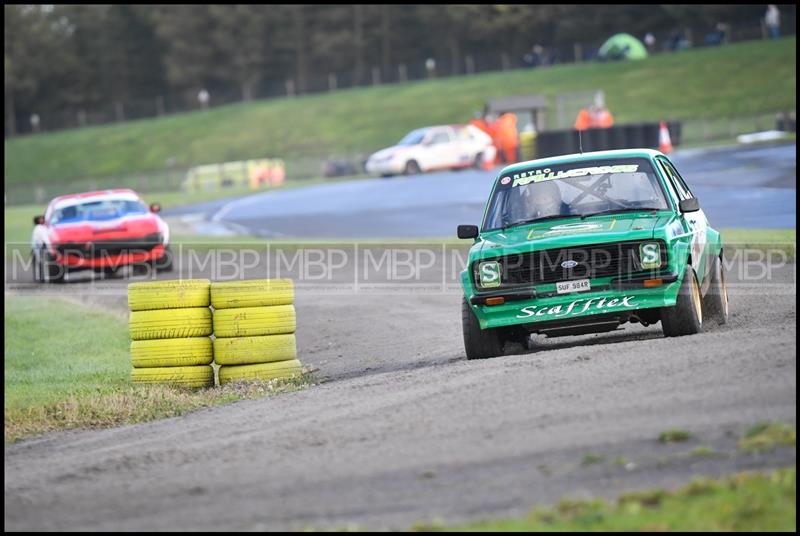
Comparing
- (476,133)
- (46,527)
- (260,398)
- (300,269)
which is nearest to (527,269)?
(260,398)

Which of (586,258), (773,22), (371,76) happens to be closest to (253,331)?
(586,258)

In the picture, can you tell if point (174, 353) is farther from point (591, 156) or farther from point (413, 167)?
point (413, 167)

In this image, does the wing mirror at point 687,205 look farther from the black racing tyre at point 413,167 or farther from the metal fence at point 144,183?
the metal fence at point 144,183

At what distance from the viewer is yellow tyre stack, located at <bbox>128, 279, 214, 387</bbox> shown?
12133 mm

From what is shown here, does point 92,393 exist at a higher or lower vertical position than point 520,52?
lower

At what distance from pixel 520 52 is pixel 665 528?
92.6 meters

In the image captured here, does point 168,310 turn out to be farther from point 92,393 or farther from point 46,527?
point 46,527

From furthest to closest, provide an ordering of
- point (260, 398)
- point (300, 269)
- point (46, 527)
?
1. point (300, 269)
2. point (260, 398)
3. point (46, 527)

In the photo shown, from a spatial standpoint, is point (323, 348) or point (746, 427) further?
point (323, 348)

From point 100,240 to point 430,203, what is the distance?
1221 cm

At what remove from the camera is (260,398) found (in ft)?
35.2

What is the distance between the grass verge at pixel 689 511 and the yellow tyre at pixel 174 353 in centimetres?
646

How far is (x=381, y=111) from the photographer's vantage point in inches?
3157

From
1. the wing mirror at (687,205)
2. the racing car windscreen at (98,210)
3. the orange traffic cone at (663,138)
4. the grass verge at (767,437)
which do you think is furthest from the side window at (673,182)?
the orange traffic cone at (663,138)
